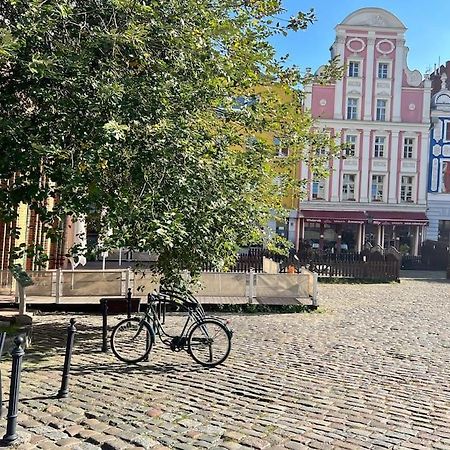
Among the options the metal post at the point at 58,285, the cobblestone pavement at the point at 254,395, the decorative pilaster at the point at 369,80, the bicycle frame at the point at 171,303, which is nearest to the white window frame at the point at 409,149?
the decorative pilaster at the point at 369,80

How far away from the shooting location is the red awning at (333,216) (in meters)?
39.3

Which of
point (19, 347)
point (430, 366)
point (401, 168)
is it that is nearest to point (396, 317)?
point (430, 366)

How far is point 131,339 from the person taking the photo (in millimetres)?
8195

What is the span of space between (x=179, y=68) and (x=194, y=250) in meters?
2.92

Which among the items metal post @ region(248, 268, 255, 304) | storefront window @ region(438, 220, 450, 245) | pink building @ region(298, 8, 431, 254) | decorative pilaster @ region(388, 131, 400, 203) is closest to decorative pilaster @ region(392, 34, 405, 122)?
pink building @ region(298, 8, 431, 254)

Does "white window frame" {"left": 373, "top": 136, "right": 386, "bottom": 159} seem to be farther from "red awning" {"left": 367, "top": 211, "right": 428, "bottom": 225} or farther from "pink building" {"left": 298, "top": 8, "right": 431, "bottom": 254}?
"red awning" {"left": 367, "top": 211, "right": 428, "bottom": 225}

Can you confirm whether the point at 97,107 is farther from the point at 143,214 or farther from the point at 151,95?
the point at 143,214

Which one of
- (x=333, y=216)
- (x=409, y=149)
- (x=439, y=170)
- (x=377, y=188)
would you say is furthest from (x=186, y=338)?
(x=439, y=170)

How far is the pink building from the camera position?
133 feet

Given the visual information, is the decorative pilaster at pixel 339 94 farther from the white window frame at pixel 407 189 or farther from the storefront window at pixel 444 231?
the storefront window at pixel 444 231

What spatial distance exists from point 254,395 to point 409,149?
125 feet

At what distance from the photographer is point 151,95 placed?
22.4 feet

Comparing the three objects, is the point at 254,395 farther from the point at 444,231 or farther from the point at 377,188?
the point at 444,231

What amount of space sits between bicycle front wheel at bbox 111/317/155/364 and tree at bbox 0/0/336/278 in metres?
1.20
